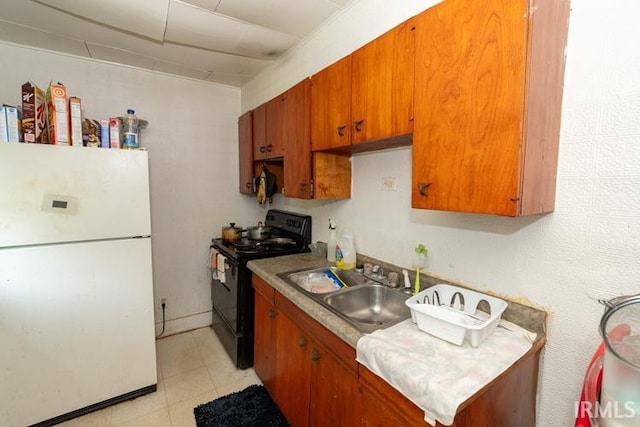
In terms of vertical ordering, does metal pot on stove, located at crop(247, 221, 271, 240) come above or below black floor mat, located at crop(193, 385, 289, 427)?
above

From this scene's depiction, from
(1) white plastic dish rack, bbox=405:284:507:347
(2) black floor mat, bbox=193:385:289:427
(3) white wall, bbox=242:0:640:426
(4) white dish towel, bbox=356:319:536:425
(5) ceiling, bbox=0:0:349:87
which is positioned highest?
(5) ceiling, bbox=0:0:349:87

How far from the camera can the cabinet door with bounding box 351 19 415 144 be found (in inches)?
47.3

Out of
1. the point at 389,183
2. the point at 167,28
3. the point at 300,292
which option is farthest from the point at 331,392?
the point at 167,28

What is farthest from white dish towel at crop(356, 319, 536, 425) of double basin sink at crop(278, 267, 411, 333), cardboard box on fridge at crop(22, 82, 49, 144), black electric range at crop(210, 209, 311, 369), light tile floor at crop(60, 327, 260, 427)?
cardboard box on fridge at crop(22, 82, 49, 144)

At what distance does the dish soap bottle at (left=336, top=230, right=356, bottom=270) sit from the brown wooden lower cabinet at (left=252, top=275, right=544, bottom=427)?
0.45 metres

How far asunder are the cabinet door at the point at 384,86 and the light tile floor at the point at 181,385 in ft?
6.46

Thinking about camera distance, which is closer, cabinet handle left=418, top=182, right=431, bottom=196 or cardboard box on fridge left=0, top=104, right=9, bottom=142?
cabinet handle left=418, top=182, right=431, bottom=196

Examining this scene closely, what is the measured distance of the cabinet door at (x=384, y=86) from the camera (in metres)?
1.20

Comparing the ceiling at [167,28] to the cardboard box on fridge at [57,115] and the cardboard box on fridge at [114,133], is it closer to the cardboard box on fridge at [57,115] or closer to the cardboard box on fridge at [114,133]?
the cardboard box on fridge at [57,115]

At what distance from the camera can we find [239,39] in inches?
84.0

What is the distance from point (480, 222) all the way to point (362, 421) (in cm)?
93

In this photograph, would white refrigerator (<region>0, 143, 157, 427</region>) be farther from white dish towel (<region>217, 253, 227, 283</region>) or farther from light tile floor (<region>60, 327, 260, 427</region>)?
white dish towel (<region>217, 253, 227, 283</region>)

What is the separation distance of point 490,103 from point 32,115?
2284mm

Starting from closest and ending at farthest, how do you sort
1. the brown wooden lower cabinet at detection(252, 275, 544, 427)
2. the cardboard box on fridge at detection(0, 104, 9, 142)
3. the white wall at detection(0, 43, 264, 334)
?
the brown wooden lower cabinet at detection(252, 275, 544, 427) → the cardboard box on fridge at detection(0, 104, 9, 142) → the white wall at detection(0, 43, 264, 334)
